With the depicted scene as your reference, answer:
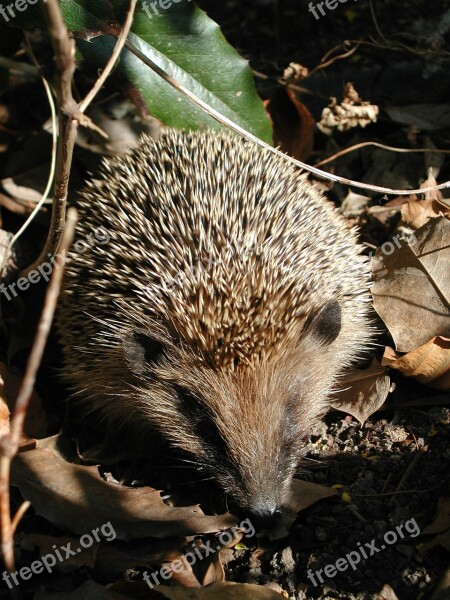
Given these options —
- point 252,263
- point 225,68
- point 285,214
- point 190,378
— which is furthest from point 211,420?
point 225,68

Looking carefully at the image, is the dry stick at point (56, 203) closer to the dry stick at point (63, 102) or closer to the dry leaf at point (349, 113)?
the dry stick at point (63, 102)

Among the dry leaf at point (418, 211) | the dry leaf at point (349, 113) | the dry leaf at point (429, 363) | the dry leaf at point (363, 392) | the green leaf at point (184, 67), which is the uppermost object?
the green leaf at point (184, 67)

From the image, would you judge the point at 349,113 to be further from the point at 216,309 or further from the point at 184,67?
the point at 216,309

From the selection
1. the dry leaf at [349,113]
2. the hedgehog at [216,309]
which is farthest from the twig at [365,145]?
the hedgehog at [216,309]

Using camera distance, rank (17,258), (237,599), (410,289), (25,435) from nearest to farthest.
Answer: (237,599), (25,435), (410,289), (17,258)

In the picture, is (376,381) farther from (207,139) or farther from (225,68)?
(225,68)

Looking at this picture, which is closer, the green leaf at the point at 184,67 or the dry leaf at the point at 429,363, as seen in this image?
the dry leaf at the point at 429,363

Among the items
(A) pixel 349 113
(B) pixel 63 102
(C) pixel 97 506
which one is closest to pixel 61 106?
(B) pixel 63 102
